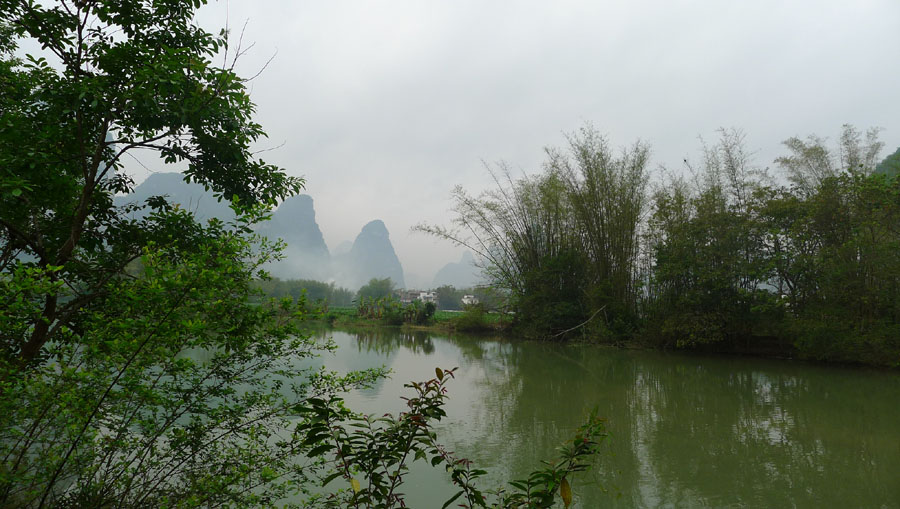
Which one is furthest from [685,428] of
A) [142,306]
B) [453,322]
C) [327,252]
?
[327,252]

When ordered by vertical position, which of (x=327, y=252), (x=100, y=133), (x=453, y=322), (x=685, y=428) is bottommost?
(x=685, y=428)

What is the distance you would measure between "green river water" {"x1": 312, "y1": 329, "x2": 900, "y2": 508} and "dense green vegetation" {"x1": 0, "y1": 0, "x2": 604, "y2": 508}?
36.1 inches

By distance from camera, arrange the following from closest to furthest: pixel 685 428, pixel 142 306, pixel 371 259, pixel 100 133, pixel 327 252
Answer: pixel 142 306 < pixel 100 133 < pixel 685 428 < pixel 327 252 < pixel 371 259

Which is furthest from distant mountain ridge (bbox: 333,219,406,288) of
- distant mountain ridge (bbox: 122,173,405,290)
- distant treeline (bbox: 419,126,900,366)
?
distant treeline (bbox: 419,126,900,366)

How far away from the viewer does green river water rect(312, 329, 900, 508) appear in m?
2.73

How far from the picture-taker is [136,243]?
89.7 inches

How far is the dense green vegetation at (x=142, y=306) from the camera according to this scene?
1361 mm

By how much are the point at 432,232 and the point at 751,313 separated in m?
9.53

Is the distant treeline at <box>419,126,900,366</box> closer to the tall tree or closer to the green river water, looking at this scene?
the green river water

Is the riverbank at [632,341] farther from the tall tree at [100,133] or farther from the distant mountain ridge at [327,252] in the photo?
the distant mountain ridge at [327,252]

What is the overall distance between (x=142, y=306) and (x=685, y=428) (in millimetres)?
4476

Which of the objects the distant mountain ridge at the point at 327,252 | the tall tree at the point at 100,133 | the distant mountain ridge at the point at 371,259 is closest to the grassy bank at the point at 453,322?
the tall tree at the point at 100,133

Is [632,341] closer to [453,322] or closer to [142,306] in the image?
[453,322]

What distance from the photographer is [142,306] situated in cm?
138
